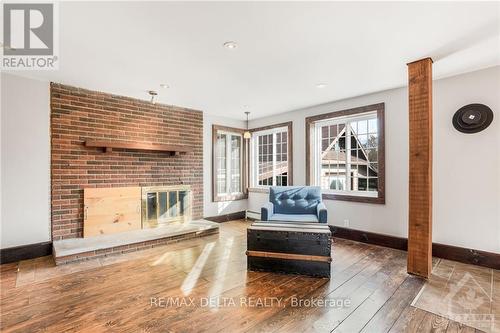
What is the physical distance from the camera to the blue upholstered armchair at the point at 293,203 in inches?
147

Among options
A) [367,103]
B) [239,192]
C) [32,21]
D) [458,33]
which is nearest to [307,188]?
[367,103]

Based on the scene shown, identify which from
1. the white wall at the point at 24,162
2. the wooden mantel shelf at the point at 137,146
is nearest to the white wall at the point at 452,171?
the wooden mantel shelf at the point at 137,146

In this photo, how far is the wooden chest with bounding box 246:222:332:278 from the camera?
8.68 feet

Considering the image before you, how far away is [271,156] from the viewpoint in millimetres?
5699

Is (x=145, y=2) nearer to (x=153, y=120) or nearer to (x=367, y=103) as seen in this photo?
(x=153, y=120)

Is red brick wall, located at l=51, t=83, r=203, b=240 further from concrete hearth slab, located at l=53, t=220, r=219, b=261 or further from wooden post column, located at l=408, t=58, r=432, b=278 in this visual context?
wooden post column, located at l=408, t=58, r=432, b=278

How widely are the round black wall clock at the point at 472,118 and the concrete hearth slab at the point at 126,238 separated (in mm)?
4039

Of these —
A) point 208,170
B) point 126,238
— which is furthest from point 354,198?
point 126,238

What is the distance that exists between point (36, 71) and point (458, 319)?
5222mm

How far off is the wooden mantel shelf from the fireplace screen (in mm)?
721

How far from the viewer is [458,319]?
6.30ft

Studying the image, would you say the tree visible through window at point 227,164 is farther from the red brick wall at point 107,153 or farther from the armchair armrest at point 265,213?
the armchair armrest at point 265,213

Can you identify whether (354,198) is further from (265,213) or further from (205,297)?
(205,297)

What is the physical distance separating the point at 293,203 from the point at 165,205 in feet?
7.84
